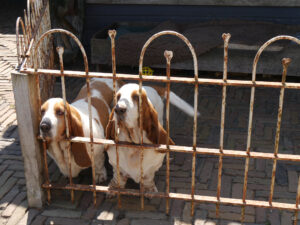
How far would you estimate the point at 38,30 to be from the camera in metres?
4.12

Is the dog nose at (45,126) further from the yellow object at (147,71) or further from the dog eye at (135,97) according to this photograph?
the yellow object at (147,71)

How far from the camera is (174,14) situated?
25.3 ft

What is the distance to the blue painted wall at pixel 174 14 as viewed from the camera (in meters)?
7.34

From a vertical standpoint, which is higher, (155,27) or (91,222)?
(155,27)

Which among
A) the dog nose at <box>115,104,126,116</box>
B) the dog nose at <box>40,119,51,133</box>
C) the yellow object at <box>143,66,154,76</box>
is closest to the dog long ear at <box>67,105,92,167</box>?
the dog nose at <box>40,119,51,133</box>

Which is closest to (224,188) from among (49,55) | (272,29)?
(49,55)

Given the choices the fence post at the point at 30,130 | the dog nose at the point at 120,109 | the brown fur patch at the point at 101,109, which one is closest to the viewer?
the dog nose at the point at 120,109

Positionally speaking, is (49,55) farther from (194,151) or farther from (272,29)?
(272,29)

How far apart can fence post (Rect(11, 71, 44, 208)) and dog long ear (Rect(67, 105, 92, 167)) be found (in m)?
→ 0.28

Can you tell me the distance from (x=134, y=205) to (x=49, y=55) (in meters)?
2.02

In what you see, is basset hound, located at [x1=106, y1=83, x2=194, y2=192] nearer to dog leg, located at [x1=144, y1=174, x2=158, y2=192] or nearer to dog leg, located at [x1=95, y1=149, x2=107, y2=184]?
dog leg, located at [x1=144, y1=174, x2=158, y2=192]

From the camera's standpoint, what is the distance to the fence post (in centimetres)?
321

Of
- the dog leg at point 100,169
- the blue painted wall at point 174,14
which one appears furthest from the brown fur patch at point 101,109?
the blue painted wall at point 174,14

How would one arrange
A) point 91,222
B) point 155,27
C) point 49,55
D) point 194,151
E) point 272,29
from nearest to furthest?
point 194,151, point 91,222, point 49,55, point 272,29, point 155,27
